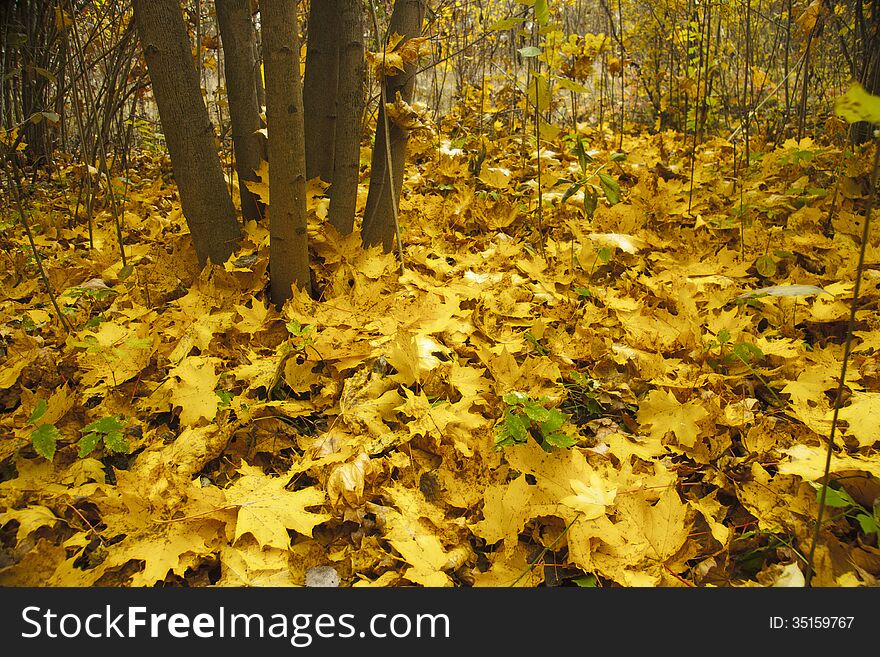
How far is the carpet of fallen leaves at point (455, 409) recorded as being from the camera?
3.32 feet

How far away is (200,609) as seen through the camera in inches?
35.1

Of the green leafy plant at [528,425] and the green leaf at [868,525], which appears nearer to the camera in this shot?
the green leaf at [868,525]

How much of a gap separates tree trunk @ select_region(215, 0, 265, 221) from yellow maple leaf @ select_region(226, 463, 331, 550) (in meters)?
1.32

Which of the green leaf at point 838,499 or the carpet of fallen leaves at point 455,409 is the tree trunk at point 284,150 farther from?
the green leaf at point 838,499

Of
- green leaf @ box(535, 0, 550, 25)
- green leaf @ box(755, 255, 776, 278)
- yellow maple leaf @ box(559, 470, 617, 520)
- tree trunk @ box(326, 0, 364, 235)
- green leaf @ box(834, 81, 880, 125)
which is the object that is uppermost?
green leaf @ box(535, 0, 550, 25)

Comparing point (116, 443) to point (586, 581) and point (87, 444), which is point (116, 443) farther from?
point (586, 581)

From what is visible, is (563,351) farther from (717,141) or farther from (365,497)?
(717,141)

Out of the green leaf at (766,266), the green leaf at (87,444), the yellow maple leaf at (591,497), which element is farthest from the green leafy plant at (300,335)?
the green leaf at (766,266)

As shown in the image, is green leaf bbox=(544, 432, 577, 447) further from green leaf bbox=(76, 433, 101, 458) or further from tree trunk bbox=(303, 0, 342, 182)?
tree trunk bbox=(303, 0, 342, 182)

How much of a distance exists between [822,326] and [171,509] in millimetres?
1892

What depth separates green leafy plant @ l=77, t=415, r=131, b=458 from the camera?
118cm

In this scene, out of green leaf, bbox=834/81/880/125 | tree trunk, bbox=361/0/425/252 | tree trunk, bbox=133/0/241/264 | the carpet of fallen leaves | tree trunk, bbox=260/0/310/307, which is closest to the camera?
green leaf, bbox=834/81/880/125

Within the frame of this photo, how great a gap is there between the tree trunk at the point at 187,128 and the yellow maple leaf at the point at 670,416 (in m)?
1.50

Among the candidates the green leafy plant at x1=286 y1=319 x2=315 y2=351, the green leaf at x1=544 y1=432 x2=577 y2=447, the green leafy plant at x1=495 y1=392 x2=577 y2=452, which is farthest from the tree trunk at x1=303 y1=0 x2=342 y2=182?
the green leaf at x1=544 y1=432 x2=577 y2=447
